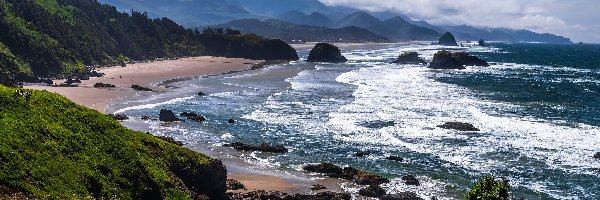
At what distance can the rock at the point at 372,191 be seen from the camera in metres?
38.7

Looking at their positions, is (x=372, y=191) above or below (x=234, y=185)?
below

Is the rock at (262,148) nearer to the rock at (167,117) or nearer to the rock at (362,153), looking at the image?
the rock at (362,153)

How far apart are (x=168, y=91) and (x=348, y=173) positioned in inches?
2308

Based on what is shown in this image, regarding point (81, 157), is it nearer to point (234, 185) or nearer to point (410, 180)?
point (234, 185)

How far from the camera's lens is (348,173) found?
44125 mm

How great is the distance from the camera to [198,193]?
29672 millimetres

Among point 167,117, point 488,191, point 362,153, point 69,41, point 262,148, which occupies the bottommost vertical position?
point 362,153

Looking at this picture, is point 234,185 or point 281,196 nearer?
point 281,196

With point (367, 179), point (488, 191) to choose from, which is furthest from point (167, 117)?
point (488, 191)

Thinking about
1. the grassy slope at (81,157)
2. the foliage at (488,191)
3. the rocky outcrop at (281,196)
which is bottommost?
the rocky outcrop at (281,196)

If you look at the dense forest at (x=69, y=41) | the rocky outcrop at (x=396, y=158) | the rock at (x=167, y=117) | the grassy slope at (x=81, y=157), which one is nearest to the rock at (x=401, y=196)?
the rocky outcrop at (x=396, y=158)

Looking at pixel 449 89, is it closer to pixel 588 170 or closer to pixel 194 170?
pixel 588 170

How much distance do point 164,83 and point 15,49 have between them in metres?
31.7

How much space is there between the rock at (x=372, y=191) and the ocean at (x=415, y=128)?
1751 millimetres
